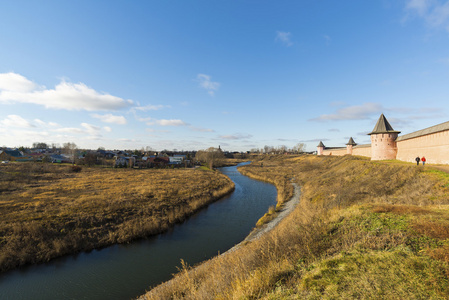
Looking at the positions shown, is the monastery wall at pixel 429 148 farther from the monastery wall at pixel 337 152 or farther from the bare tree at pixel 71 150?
the bare tree at pixel 71 150

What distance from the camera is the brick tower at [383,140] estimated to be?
1203 inches

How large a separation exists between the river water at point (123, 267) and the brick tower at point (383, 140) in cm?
2694

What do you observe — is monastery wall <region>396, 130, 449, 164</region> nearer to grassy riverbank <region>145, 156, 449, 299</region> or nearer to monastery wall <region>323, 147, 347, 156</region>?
grassy riverbank <region>145, 156, 449, 299</region>

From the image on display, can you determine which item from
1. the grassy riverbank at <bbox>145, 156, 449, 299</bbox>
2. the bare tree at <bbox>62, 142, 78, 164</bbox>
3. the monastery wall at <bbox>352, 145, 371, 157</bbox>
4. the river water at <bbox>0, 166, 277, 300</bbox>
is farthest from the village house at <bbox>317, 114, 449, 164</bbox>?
the bare tree at <bbox>62, 142, 78, 164</bbox>

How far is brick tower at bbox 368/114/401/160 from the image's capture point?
3056 centimetres

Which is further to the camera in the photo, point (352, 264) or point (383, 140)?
point (383, 140)

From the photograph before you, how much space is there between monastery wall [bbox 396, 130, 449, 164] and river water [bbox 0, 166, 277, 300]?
795 inches

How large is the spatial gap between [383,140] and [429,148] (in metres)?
10.2

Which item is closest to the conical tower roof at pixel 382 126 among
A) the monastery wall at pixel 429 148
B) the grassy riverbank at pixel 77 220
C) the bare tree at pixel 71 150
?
the monastery wall at pixel 429 148

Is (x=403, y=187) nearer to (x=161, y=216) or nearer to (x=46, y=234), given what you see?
(x=161, y=216)

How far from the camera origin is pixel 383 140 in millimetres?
31031

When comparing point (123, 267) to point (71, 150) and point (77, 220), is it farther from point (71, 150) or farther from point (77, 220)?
point (71, 150)

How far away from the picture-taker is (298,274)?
186 inches

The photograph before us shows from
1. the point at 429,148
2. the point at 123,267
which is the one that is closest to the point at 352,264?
the point at 123,267
